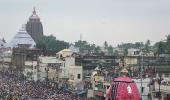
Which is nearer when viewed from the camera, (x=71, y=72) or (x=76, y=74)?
(x=76, y=74)

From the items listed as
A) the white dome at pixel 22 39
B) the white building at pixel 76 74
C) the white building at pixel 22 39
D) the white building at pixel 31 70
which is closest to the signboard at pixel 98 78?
the white building at pixel 76 74

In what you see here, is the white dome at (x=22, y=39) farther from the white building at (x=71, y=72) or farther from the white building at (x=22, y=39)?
the white building at (x=71, y=72)

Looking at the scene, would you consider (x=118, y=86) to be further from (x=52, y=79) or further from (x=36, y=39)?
(x=36, y=39)

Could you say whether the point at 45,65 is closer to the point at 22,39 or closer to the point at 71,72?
the point at 71,72

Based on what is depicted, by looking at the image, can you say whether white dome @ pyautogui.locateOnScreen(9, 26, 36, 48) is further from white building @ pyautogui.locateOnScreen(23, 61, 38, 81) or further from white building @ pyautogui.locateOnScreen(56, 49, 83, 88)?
white building @ pyautogui.locateOnScreen(56, 49, 83, 88)

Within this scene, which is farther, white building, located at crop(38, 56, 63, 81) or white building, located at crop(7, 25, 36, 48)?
white building, located at crop(7, 25, 36, 48)

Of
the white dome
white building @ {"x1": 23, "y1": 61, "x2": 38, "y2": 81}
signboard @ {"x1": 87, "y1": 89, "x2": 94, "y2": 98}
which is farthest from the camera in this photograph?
the white dome

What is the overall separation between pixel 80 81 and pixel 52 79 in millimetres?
15522

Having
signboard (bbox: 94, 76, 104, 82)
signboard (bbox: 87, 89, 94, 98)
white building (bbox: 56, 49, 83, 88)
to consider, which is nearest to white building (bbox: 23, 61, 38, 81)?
white building (bbox: 56, 49, 83, 88)

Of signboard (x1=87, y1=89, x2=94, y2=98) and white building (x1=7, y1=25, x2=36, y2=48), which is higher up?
white building (x1=7, y1=25, x2=36, y2=48)

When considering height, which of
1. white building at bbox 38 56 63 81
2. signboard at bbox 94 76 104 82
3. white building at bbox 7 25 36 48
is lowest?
signboard at bbox 94 76 104 82

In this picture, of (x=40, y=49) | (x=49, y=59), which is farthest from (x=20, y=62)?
(x=49, y=59)

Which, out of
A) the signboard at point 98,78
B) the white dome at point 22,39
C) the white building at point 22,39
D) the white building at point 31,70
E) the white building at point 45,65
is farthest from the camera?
the white dome at point 22,39

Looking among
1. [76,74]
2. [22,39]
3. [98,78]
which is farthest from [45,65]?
[22,39]
